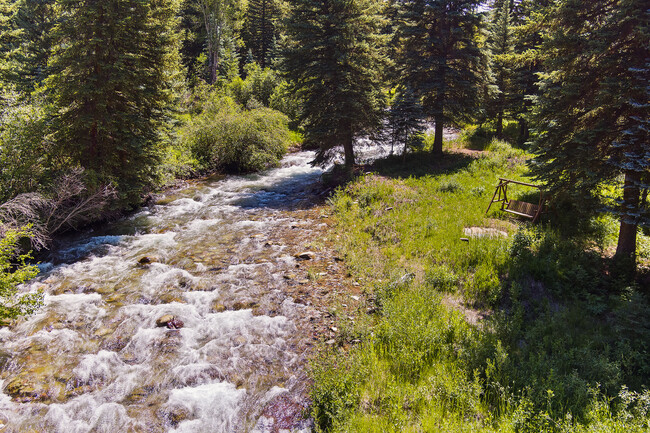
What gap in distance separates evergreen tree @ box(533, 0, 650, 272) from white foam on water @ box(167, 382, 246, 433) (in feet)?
30.9

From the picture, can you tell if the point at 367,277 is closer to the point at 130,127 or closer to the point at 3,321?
the point at 3,321

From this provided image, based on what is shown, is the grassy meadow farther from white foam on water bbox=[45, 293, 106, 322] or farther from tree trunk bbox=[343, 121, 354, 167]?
tree trunk bbox=[343, 121, 354, 167]

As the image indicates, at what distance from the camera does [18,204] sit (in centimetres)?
820

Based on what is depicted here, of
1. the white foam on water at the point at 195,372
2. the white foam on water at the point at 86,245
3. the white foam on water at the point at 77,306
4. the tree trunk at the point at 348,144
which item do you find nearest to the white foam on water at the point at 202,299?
the white foam on water at the point at 195,372

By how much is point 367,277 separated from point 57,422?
6704 millimetres

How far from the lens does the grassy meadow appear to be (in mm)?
4602

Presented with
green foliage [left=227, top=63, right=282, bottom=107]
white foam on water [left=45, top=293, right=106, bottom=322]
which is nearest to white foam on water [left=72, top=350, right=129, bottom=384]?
white foam on water [left=45, top=293, right=106, bottom=322]

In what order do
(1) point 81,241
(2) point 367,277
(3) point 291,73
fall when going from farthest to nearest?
(3) point 291,73
(1) point 81,241
(2) point 367,277

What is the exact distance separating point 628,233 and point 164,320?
11.6 m

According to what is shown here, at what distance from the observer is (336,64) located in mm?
17297

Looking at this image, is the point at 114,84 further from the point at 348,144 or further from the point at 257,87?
the point at 257,87

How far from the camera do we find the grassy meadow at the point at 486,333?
4.60 meters

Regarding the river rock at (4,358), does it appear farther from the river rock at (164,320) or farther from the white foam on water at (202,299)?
the white foam on water at (202,299)

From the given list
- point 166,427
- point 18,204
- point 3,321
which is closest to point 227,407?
point 166,427
